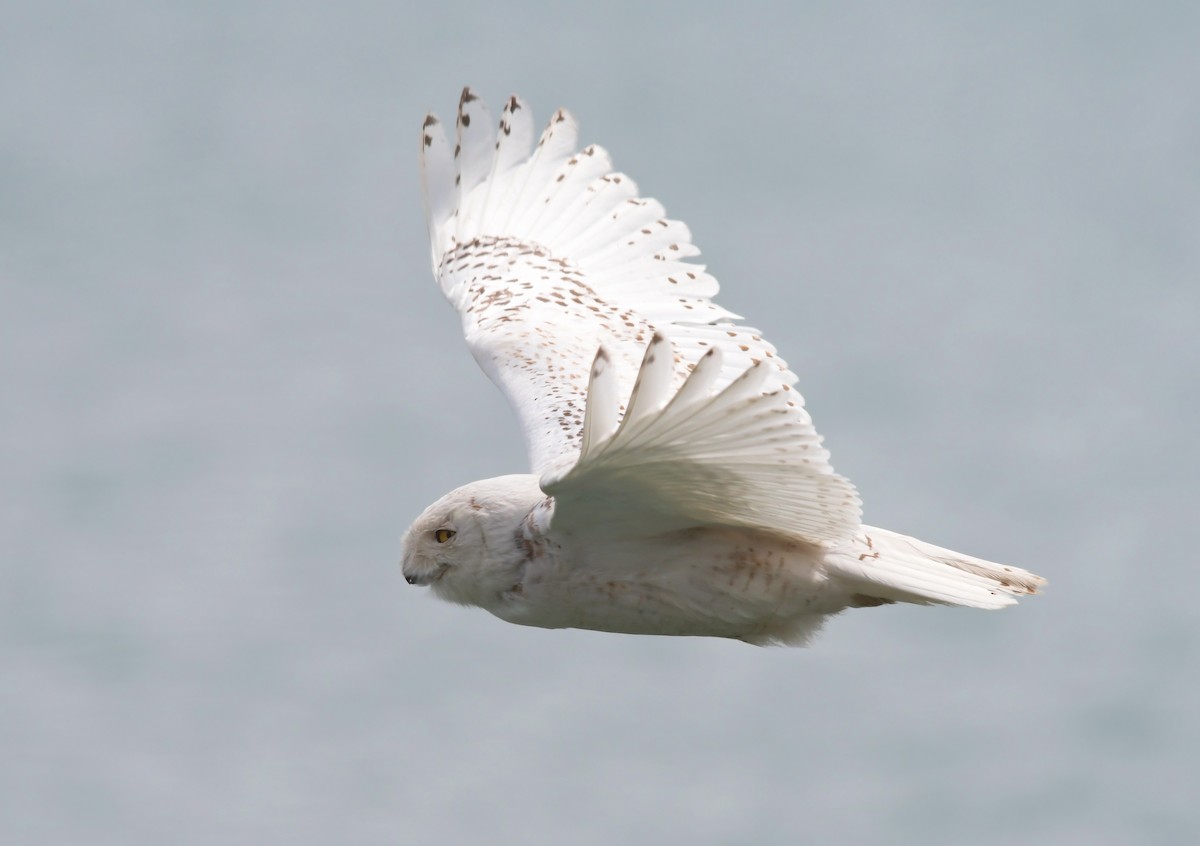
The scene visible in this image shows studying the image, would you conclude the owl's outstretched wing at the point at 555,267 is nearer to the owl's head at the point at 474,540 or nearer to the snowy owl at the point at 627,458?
the snowy owl at the point at 627,458

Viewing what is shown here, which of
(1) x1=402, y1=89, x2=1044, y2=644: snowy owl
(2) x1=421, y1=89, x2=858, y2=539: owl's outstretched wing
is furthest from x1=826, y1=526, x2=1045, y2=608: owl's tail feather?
(2) x1=421, y1=89, x2=858, y2=539: owl's outstretched wing

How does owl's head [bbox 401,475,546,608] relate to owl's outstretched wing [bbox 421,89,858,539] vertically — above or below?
below

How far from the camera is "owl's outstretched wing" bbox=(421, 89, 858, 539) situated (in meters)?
10.4

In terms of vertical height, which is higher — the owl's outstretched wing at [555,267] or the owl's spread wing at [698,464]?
the owl's outstretched wing at [555,267]

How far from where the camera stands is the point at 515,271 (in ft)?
37.9

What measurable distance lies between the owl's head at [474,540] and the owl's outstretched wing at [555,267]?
99 cm

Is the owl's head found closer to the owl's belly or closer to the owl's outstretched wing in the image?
the owl's belly

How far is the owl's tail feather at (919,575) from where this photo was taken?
327 inches

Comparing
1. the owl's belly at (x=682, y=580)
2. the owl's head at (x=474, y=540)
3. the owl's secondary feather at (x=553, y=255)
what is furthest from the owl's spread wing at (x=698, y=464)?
the owl's secondary feather at (x=553, y=255)

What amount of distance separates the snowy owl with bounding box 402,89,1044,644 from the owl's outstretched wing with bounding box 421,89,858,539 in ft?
0.04

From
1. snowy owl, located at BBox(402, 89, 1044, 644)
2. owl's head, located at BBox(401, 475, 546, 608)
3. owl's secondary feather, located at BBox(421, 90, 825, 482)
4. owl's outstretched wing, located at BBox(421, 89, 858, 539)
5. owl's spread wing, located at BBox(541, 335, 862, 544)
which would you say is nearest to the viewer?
owl's spread wing, located at BBox(541, 335, 862, 544)

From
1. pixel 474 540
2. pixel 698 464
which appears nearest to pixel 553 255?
pixel 474 540

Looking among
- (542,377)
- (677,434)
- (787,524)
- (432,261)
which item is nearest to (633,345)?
(542,377)

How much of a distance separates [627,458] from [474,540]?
1.34m
